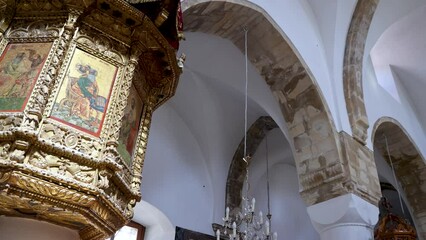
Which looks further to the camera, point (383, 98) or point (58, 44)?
point (383, 98)

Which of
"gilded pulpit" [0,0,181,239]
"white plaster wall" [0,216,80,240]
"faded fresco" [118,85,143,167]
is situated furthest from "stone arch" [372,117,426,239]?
"white plaster wall" [0,216,80,240]

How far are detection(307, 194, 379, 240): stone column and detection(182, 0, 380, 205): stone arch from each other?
4.7 inches

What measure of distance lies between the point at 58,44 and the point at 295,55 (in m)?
4.30

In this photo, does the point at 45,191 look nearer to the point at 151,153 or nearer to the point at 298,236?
the point at 151,153

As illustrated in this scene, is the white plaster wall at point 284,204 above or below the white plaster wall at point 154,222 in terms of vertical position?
above

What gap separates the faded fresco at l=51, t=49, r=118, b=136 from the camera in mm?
2723

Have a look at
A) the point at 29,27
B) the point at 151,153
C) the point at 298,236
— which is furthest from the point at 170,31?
the point at 298,236

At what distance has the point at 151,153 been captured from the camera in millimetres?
7219

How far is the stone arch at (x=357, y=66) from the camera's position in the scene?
21.9 feet

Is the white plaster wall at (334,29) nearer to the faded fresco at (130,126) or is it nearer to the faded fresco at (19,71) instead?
the faded fresco at (130,126)

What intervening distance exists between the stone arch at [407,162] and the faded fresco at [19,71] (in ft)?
26.7

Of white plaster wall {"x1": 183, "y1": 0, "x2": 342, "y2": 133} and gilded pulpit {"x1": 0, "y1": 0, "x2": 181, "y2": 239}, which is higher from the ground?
white plaster wall {"x1": 183, "y1": 0, "x2": 342, "y2": 133}

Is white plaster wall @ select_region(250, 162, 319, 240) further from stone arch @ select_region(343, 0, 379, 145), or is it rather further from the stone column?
the stone column

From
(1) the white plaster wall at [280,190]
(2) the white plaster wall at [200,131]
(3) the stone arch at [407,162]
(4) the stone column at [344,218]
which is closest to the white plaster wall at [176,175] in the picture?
(2) the white plaster wall at [200,131]
